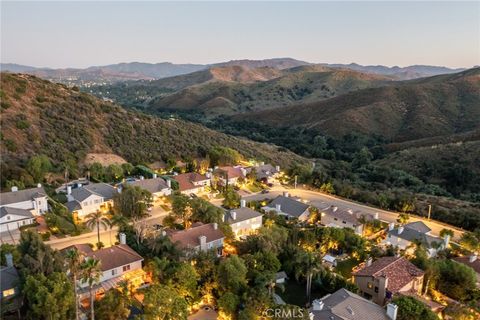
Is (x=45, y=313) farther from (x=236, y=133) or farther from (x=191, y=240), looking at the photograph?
(x=236, y=133)

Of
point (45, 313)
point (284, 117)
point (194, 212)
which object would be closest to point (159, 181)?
point (194, 212)

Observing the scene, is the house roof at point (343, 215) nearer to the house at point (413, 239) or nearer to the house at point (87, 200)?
the house at point (413, 239)

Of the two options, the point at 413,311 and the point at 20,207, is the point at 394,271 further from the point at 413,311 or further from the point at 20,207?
the point at 20,207

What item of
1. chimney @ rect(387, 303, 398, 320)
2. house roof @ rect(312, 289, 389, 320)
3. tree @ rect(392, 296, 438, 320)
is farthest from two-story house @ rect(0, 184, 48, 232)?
tree @ rect(392, 296, 438, 320)

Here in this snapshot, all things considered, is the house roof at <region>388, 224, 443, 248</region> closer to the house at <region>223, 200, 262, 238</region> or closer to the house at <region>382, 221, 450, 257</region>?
the house at <region>382, 221, 450, 257</region>

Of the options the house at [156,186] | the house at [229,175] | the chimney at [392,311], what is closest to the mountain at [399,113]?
the house at [229,175]

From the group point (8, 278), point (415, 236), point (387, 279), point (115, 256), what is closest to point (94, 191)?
point (115, 256)

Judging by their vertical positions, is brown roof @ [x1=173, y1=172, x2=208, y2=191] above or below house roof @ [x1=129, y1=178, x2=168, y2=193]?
below
